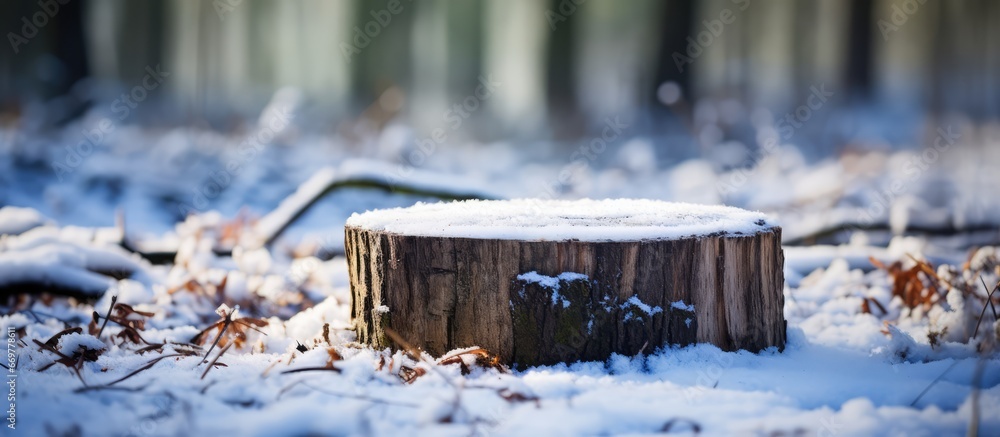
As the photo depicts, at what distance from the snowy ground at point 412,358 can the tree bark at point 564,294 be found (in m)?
0.06

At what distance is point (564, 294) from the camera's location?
1606 mm

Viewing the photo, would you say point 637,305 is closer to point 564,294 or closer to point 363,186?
point 564,294

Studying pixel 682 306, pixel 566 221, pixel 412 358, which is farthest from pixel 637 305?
pixel 412 358

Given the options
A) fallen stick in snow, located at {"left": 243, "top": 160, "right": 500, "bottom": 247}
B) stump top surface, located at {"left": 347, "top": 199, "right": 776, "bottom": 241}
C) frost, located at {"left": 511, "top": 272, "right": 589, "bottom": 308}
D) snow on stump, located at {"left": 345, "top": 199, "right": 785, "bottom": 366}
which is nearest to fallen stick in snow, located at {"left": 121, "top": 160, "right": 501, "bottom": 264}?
fallen stick in snow, located at {"left": 243, "top": 160, "right": 500, "bottom": 247}

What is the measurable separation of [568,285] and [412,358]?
418mm

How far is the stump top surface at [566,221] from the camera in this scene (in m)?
1.63

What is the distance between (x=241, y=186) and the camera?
6.97m

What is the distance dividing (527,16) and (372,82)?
3.43 m

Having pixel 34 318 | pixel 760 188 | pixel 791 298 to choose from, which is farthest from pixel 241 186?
pixel 791 298

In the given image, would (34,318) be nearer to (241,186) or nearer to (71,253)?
(71,253)

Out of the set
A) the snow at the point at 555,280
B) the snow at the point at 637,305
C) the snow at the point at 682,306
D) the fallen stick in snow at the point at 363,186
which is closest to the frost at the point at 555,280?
the snow at the point at 555,280

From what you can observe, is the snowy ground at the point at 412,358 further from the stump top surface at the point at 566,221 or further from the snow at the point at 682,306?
the stump top surface at the point at 566,221

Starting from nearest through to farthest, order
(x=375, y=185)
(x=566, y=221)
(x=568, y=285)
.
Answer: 1. (x=568, y=285)
2. (x=566, y=221)
3. (x=375, y=185)

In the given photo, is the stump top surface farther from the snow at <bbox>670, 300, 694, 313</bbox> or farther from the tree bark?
the snow at <bbox>670, 300, 694, 313</bbox>
